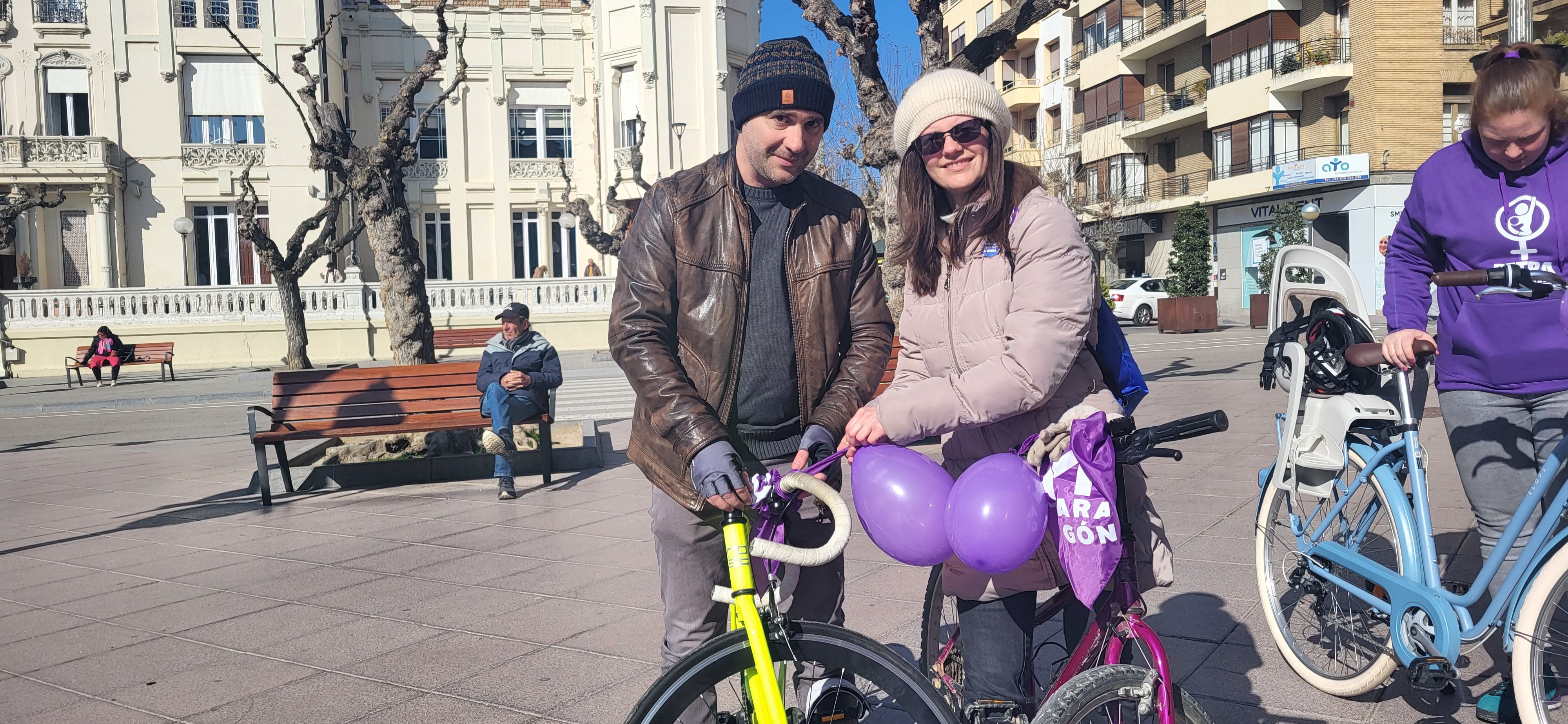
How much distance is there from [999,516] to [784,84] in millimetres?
1185

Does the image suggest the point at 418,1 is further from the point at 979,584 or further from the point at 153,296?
the point at 979,584

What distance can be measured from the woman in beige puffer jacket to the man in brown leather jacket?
9.2 inches

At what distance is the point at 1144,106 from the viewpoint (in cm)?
4859

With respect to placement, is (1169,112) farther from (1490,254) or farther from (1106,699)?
(1106,699)

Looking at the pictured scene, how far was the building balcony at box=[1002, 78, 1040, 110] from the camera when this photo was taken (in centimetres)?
5678

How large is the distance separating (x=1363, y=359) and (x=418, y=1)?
4153cm

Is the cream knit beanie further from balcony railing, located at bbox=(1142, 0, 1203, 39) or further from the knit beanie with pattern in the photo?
balcony railing, located at bbox=(1142, 0, 1203, 39)

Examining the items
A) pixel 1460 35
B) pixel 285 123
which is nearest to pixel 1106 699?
pixel 285 123

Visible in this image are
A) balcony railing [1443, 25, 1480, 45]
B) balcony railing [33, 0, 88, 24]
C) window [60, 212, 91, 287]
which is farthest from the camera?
balcony railing [1443, 25, 1480, 45]

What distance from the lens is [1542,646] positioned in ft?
9.07

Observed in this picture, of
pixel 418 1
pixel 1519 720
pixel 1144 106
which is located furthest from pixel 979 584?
pixel 1144 106

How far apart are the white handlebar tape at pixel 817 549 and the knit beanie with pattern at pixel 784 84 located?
3.17 ft

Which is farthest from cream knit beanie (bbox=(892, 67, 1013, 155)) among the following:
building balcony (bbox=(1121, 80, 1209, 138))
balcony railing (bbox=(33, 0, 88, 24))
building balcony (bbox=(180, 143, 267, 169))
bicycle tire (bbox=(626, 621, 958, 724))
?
building balcony (bbox=(1121, 80, 1209, 138))

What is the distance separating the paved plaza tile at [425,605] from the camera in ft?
12.9
